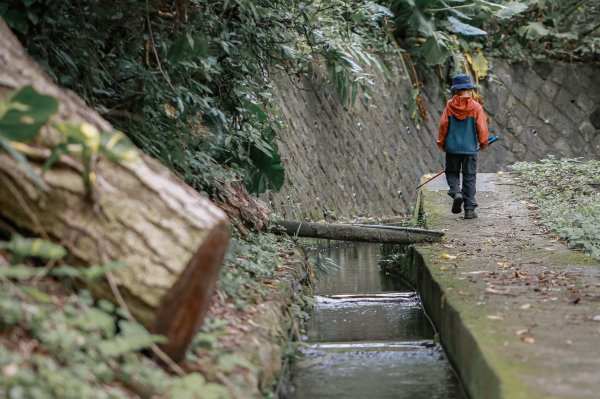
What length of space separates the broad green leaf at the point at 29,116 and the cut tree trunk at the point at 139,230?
198 millimetres

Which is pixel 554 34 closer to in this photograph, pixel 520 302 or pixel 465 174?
pixel 465 174

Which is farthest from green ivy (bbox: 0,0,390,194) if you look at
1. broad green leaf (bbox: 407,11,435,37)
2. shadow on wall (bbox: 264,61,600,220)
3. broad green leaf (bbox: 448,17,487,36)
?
broad green leaf (bbox: 448,17,487,36)

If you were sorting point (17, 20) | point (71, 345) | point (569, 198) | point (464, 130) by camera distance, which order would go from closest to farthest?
point (71, 345), point (17, 20), point (464, 130), point (569, 198)

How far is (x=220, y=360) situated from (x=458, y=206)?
6221mm

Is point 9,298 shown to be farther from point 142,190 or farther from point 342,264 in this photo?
point 342,264

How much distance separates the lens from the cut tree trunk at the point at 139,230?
340 centimetres

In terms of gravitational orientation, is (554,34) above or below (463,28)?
above

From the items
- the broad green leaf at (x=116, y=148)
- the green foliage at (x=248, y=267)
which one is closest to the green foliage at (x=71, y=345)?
the broad green leaf at (x=116, y=148)

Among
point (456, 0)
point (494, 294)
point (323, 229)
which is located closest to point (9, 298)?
point (494, 294)

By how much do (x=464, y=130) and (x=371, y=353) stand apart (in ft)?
14.3

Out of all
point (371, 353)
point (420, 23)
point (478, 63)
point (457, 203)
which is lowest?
point (371, 353)

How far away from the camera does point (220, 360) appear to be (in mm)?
3582

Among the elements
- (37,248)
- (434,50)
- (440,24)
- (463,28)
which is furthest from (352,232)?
(440,24)

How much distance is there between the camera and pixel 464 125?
8.94 metres
